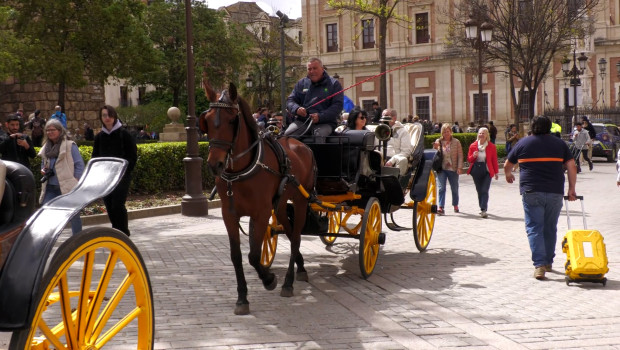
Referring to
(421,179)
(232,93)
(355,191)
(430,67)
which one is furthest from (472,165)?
(430,67)

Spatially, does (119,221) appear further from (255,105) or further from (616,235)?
(255,105)

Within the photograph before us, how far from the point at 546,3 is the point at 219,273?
2832 centimetres

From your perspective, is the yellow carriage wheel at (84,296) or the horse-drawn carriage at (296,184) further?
the horse-drawn carriage at (296,184)

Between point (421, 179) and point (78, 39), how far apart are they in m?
24.3

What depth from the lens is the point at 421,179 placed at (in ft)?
33.2

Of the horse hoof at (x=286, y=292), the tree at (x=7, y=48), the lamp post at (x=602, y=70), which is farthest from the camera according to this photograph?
the lamp post at (x=602, y=70)

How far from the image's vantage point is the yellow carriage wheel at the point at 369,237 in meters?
8.07

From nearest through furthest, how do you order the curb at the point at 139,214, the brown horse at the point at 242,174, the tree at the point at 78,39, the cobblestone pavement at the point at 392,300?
the cobblestone pavement at the point at 392,300 → the brown horse at the point at 242,174 → the curb at the point at 139,214 → the tree at the point at 78,39

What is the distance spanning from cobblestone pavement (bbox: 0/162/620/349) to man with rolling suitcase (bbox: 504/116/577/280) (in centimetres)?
37

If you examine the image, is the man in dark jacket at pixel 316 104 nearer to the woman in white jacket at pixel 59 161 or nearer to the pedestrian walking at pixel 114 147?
the pedestrian walking at pixel 114 147

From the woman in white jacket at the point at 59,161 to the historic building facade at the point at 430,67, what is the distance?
44.2m

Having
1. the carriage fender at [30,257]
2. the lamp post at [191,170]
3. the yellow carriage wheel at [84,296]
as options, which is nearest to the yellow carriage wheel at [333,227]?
the lamp post at [191,170]

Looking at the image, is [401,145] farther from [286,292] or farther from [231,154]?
[231,154]

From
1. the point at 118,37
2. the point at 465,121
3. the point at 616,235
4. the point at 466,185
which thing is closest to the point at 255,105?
the point at 465,121
